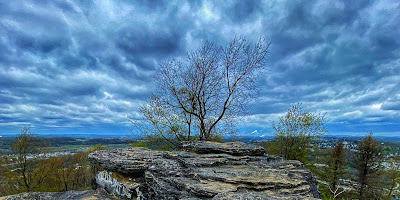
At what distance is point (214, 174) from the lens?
26.1ft

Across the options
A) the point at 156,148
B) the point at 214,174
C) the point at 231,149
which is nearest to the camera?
the point at 214,174

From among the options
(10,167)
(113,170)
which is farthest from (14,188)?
(113,170)

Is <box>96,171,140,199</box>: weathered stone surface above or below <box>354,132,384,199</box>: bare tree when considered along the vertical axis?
above

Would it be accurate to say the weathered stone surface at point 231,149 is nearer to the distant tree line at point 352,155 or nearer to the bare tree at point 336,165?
the distant tree line at point 352,155

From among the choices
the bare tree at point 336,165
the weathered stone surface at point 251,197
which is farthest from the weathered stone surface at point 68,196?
the bare tree at point 336,165

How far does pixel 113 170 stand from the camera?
11156 millimetres

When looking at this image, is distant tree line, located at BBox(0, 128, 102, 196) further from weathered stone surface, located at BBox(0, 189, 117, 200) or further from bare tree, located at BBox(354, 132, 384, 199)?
bare tree, located at BBox(354, 132, 384, 199)

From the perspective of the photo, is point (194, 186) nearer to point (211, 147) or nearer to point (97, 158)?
point (211, 147)

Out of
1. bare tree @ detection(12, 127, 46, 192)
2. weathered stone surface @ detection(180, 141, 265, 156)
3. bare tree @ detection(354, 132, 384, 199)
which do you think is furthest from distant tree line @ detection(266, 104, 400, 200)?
bare tree @ detection(12, 127, 46, 192)

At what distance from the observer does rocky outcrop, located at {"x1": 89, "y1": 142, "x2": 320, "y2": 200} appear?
674 centimetres

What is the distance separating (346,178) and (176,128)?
28.6m

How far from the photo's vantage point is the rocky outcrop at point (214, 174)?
6.74 m

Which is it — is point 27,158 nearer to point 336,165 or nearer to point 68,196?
point 68,196

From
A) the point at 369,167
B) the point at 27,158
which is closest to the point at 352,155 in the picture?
the point at 369,167
